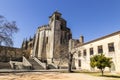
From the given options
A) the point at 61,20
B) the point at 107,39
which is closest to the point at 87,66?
the point at 107,39

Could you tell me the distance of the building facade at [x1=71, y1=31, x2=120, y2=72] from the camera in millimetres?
24156

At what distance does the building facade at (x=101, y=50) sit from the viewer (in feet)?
79.3

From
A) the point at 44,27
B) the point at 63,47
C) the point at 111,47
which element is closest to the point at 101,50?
the point at 111,47

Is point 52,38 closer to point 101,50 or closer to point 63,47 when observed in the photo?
point 63,47

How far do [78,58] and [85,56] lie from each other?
406 cm

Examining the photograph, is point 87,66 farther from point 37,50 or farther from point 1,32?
point 37,50

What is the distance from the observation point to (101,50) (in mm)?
28312

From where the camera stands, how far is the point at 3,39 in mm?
22469

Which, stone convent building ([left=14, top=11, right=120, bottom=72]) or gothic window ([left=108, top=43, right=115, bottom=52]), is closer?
gothic window ([left=108, top=43, right=115, bottom=52])

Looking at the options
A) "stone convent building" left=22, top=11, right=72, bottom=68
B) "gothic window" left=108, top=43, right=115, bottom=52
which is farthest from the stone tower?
"gothic window" left=108, top=43, right=115, bottom=52

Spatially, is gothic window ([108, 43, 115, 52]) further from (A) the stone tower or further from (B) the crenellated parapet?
(B) the crenellated parapet

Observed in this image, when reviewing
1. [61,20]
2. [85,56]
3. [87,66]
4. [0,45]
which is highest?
[61,20]

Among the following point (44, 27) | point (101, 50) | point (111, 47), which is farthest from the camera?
point (44, 27)

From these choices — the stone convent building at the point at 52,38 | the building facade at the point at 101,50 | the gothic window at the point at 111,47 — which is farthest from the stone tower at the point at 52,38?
the gothic window at the point at 111,47
